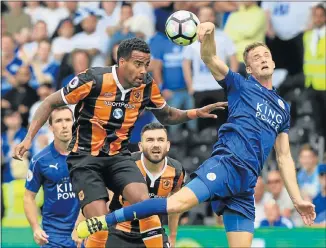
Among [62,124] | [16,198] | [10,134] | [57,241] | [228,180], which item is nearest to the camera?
[228,180]

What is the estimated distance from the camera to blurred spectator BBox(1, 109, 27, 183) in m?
15.5

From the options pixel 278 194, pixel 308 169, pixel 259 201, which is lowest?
pixel 259 201

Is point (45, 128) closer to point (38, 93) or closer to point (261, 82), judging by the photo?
point (38, 93)

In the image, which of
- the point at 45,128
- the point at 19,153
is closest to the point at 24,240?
the point at 45,128

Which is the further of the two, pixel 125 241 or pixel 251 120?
pixel 125 241

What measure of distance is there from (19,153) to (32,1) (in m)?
8.69

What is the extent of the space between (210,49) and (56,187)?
322 cm

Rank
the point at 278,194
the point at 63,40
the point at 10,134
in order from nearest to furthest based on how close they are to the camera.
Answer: the point at 278,194 < the point at 10,134 < the point at 63,40

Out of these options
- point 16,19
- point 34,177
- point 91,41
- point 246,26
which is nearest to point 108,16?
point 91,41

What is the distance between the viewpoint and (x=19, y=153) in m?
8.42

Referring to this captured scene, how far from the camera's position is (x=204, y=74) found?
48.1 ft

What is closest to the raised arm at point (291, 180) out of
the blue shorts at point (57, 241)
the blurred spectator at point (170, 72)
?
the blue shorts at point (57, 241)

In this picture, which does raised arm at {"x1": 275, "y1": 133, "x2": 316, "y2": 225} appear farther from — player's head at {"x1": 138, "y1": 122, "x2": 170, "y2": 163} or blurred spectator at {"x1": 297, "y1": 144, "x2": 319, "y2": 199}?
blurred spectator at {"x1": 297, "y1": 144, "x2": 319, "y2": 199}

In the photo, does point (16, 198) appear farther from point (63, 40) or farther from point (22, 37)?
point (22, 37)
